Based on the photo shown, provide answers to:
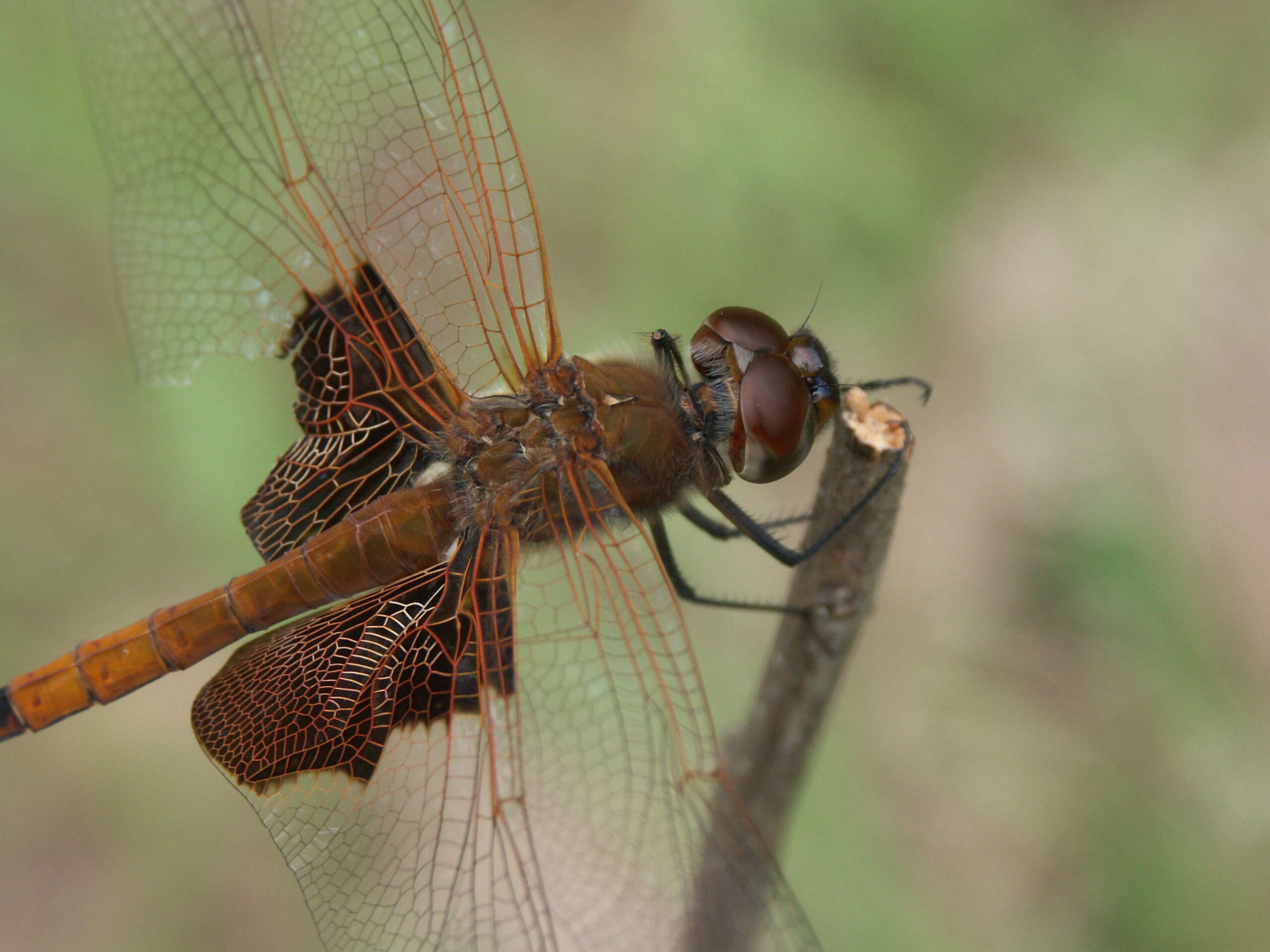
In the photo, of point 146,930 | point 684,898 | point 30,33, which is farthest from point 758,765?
point 30,33

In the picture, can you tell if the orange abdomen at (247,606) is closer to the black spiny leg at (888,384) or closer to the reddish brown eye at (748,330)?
the reddish brown eye at (748,330)

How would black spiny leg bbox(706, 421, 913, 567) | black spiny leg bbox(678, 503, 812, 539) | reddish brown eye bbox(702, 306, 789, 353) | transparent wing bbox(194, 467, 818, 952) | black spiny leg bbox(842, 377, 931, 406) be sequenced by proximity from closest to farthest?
transparent wing bbox(194, 467, 818, 952)
black spiny leg bbox(706, 421, 913, 567)
black spiny leg bbox(842, 377, 931, 406)
reddish brown eye bbox(702, 306, 789, 353)
black spiny leg bbox(678, 503, 812, 539)

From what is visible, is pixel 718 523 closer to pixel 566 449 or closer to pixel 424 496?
pixel 566 449


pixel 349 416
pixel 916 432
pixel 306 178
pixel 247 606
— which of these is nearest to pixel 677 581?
pixel 349 416

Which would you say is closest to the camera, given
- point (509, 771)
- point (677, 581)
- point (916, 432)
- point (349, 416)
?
point (509, 771)

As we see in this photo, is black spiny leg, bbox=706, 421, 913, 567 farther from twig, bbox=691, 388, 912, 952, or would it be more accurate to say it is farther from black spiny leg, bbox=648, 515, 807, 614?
black spiny leg, bbox=648, 515, 807, 614

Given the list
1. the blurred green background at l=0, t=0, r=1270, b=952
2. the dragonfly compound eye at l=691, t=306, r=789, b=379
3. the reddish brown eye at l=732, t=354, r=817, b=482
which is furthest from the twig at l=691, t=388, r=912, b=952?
the blurred green background at l=0, t=0, r=1270, b=952

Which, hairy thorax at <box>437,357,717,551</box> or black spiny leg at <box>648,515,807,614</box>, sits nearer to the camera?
hairy thorax at <box>437,357,717,551</box>
